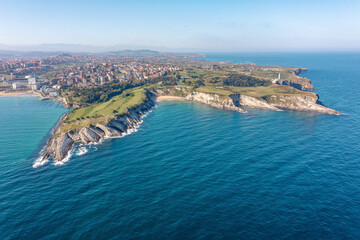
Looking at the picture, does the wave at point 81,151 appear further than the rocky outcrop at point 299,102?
No

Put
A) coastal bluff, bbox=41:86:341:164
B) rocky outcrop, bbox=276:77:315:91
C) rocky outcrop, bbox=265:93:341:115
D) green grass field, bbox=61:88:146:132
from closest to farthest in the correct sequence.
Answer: coastal bluff, bbox=41:86:341:164 < green grass field, bbox=61:88:146:132 < rocky outcrop, bbox=265:93:341:115 < rocky outcrop, bbox=276:77:315:91

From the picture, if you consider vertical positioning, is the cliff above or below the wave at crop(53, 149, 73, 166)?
above

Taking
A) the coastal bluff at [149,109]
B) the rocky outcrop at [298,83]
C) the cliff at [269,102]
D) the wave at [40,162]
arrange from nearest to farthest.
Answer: the wave at [40,162], the coastal bluff at [149,109], the cliff at [269,102], the rocky outcrop at [298,83]

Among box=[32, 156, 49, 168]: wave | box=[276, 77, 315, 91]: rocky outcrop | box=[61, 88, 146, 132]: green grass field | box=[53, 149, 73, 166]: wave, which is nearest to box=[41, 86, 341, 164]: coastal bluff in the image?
box=[53, 149, 73, 166]: wave

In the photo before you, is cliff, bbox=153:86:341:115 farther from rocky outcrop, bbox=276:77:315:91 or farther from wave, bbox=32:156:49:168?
wave, bbox=32:156:49:168

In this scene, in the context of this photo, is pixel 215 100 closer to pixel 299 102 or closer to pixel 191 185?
pixel 299 102

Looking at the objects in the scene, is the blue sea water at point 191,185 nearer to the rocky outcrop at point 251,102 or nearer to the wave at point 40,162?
the wave at point 40,162

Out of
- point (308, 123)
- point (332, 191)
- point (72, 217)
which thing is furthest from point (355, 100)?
point (72, 217)

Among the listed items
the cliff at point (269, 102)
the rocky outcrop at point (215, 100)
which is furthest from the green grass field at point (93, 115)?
the cliff at point (269, 102)
